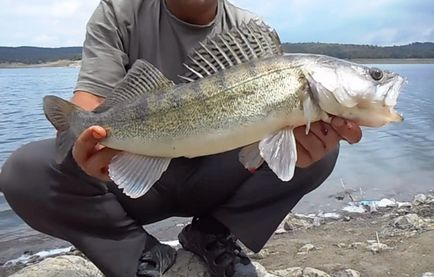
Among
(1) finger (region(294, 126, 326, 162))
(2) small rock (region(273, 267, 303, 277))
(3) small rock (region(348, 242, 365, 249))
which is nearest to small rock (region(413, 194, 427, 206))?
(3) small rock (region(348, 242, 365, 249))

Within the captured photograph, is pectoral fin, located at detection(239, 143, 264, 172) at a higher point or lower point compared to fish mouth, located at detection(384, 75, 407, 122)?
lower

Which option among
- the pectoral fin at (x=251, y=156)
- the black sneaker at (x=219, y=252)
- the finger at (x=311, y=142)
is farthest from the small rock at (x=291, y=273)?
the pectoral fin at (x=251, y=156)

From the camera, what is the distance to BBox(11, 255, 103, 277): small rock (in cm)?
396

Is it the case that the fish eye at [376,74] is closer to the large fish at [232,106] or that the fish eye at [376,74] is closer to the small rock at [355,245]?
the large fish at [232,106]

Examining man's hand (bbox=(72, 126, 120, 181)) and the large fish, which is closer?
the large fish

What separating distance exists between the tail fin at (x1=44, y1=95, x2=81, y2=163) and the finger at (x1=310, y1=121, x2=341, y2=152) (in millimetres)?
1195

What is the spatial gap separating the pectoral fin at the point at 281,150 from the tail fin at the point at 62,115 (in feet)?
3.24

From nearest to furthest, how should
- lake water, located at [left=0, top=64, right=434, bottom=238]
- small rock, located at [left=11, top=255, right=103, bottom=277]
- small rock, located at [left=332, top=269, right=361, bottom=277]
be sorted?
small rock, located at [left=11, top=255, right=103, bottom=277], small rock, located at [left=332, top=269, right=361, bottom=277], lake water, located at [left=0, top=64, right=434, bottom=238]

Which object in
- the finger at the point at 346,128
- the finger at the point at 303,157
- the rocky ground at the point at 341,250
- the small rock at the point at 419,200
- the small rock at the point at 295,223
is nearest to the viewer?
the finger at the point at 346,128

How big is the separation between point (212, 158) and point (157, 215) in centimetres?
55

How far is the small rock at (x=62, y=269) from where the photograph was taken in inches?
156

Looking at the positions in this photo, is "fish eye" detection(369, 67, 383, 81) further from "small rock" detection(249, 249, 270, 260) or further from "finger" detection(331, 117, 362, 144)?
"small rock" detection(249, 249, 270, 260)

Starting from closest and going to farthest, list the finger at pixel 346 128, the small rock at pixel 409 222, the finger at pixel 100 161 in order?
the finger at pixel 346 128 → the finger at pixel 100 161 → the small rock at pixel 409 222

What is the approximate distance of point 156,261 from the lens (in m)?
3.79
